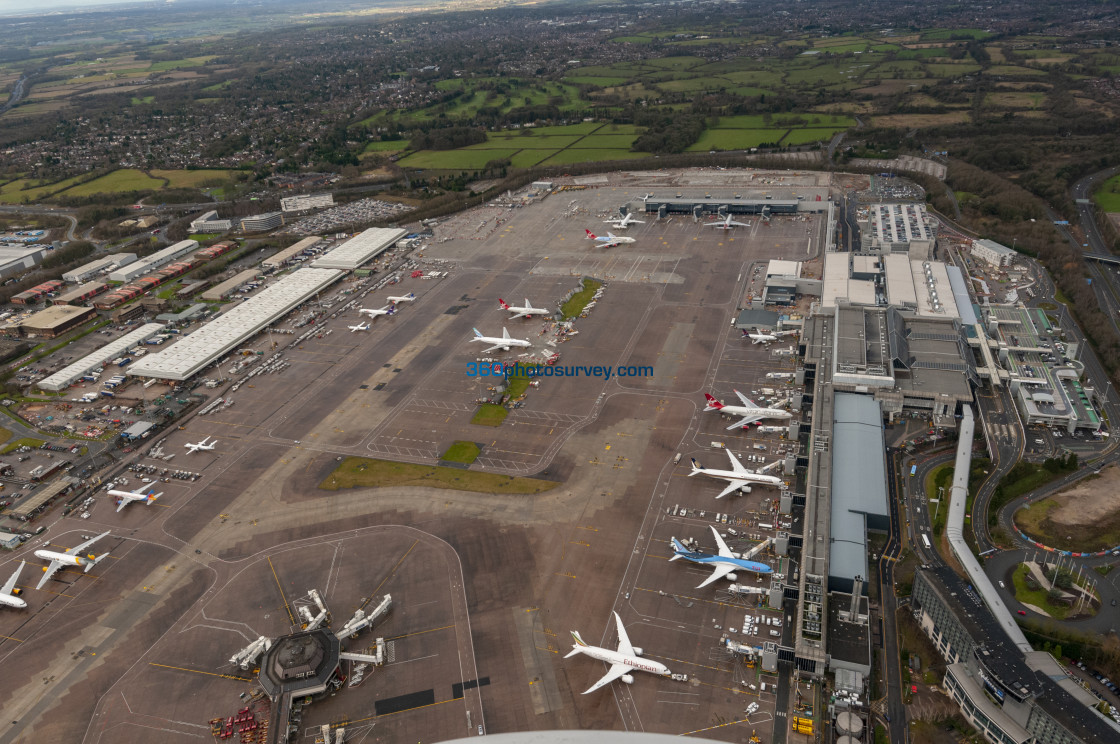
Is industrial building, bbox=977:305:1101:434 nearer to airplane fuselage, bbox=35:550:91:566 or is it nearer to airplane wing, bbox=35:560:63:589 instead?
airplane fuselage, bbox=35:550:91:566

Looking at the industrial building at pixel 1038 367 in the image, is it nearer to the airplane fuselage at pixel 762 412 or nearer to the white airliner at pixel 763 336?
the white airliner at pixel 763 336

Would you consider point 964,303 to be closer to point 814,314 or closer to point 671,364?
point 814,314

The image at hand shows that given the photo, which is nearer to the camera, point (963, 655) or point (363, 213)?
A: point (963, 655)

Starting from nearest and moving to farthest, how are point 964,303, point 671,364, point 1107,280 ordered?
point 671,364 → point 964,303 → point 1107,280

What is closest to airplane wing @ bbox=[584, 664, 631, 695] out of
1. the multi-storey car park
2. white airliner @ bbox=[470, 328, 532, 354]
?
the multi-storey car park

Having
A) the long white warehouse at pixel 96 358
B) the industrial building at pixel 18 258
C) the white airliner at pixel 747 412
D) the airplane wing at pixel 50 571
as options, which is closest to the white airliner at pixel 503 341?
the white airliner at pixel 747 412

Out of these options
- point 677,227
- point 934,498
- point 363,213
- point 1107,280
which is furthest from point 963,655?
point 363,213
